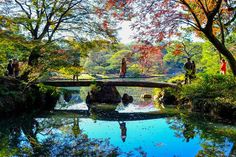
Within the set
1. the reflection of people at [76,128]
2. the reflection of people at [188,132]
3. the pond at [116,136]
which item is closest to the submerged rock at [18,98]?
the pond at [116,136]

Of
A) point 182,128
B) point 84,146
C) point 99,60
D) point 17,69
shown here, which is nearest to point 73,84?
point 17,69

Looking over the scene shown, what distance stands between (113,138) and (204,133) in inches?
111

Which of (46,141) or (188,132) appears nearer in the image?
(46,141)

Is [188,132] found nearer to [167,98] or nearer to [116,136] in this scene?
[116,136]

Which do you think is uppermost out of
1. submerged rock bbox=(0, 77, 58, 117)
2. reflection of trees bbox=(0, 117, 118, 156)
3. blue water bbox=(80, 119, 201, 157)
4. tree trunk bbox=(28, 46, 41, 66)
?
tree trunk bbox=(28, 46, 41, 66)

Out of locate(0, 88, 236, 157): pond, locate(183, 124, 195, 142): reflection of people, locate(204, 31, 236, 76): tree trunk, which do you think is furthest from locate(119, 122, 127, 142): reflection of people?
locate(204, 31, 236, 76): tree trunk

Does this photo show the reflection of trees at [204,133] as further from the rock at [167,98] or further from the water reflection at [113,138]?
the rock at [167,98]

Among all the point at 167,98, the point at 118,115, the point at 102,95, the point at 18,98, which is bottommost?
the point at 118,115

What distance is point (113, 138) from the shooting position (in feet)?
30.0

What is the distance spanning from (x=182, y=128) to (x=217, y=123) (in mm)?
1280

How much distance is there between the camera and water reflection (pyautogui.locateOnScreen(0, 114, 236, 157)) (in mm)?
7573

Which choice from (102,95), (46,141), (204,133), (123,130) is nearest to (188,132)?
(204,133)

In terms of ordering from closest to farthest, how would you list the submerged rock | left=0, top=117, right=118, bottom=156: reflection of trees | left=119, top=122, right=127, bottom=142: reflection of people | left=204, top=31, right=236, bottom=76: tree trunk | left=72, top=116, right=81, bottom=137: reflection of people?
left=0, top=117, right=118, bottom=156: reflection of trees < left=119, top=122, right=127, bottom=142: reflection of people < left=72, top=116, right=81, bottom=137: reflection of people < left=204, top=31, right=236, bottom=76: tree trunk < the submerged rock

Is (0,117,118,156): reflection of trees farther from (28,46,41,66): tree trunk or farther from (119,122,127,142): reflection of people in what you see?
(28,46,41,66): tree trunk
